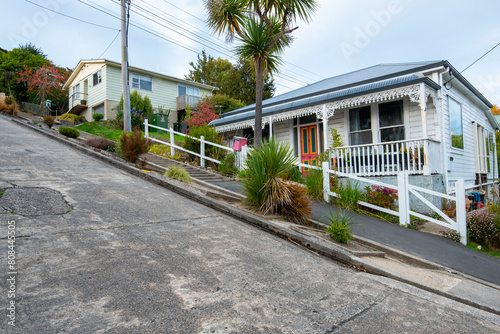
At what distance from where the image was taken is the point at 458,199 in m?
6.63

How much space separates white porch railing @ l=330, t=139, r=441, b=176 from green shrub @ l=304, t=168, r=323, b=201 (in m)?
1.55

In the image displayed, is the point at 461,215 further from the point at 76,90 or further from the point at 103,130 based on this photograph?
the point at 76,90

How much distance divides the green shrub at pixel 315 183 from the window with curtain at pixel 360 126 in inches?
140

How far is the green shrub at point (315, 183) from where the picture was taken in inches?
347

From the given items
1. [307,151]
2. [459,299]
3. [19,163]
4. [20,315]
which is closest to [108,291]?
[20,315]

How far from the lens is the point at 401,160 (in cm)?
937

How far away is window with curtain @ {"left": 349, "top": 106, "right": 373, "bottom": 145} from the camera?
11508 millimetres

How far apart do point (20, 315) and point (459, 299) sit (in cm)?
453

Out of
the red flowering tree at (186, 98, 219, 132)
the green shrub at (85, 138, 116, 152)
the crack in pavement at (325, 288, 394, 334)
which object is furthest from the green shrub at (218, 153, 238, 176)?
the red flowering tree at (186, 98, 219, 132)

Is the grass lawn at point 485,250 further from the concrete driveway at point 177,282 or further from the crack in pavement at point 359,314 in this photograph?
the crack in pavement at point 359,314

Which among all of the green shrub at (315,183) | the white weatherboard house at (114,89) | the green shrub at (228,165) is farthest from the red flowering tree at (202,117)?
the green shrub at (315,183)

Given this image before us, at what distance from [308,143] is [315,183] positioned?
15.8 feet

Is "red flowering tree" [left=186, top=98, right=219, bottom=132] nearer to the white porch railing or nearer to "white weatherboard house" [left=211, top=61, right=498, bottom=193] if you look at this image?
"white weatherboard house" [left=211, top=61, right=498, bottom=193]

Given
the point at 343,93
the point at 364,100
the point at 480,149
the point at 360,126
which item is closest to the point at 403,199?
the point at 364,100
